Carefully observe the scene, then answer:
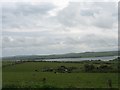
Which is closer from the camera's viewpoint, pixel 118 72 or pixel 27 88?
pixel 27 88

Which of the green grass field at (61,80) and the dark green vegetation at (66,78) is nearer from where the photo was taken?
the green grass field at (61,80)

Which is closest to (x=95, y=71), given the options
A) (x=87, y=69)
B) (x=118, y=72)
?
(x=87, y=69)

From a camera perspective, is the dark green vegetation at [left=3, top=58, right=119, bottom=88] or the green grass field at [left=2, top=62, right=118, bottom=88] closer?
the green grass field at [left=2, top=62, right=118, bottom=88]

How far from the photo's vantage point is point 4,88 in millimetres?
22000

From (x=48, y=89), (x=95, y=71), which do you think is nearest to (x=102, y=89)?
(x=48, y=89)

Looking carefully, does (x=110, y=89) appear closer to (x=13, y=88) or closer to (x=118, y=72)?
(x=13, y=88)

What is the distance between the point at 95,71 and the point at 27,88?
112 feet

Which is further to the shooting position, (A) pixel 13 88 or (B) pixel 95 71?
(B) pixel 95 71

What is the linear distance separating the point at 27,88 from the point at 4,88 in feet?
5.85

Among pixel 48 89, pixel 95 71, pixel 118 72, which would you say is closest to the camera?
pixel 48 89

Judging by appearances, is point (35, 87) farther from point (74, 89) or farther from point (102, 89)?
point (102, 89)

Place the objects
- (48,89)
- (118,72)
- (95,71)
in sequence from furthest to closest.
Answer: (95,71) < (118,72) < (48,89)

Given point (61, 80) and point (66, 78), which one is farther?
point (66, 78)

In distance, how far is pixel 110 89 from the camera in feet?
73.0
